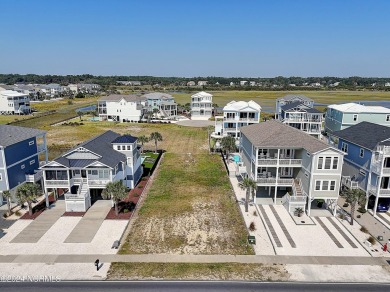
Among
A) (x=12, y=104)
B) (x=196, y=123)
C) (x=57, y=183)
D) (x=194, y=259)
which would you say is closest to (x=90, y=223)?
(x=57, y=183)

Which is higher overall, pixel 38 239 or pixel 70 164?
pixel 70 164

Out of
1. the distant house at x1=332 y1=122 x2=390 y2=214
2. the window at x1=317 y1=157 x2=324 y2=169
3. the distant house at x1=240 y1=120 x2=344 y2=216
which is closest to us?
the window at x1=317 y1=157 x2=324 y2=169

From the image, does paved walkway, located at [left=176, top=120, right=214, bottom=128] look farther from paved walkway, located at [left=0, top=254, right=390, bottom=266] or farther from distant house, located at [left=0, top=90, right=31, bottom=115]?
paved walkway, located at [left=0, top=254, right=390, bottom=266]

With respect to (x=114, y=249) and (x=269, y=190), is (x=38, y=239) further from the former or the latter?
(x=269, y=190)

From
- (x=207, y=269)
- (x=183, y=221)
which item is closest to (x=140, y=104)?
(x=183, y=221)

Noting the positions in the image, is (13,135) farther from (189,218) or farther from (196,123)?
(196,123)

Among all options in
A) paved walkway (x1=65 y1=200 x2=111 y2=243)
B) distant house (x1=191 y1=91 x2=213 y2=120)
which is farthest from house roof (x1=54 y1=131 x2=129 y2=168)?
distant house (x1=191 y1=91 x2=213 y2=120)
